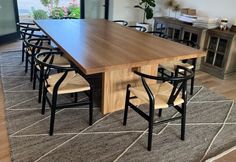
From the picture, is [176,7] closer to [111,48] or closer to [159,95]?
[111,48]

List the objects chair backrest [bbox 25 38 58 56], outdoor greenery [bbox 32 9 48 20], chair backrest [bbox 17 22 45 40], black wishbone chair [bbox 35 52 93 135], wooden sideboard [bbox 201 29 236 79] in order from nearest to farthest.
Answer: black wishbone chair [bbox 35 52 93 135], chair backrest [bbox 25 38 58 56], chair backrest [bbox 17 22 45 40], wooden sideboard [bbox 201 29 236 79], outdoor greenery [bbox 32 9 48 20]

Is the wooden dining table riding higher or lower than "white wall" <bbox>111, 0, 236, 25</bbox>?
lower

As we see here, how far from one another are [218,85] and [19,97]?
8.89 ft

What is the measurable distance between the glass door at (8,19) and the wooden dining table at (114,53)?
7.48ft

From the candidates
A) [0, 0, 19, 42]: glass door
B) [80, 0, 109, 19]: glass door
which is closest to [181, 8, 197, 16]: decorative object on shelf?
[80, 0, 109, 19]: glass door

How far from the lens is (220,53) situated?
358 centimetres

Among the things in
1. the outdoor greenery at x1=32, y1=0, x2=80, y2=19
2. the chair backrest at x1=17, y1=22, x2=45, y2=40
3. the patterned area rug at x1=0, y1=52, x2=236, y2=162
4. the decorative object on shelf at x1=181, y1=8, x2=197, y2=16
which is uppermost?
the decorative object on shelf at x1=181, y1=8, x2=197, y2=16

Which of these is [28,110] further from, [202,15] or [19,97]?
[202,15]

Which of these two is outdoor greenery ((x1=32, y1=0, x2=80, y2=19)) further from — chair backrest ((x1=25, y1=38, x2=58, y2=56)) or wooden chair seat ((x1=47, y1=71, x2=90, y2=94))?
wooden chair seat ((x1=47, y1=71, x2=90, y2=94))

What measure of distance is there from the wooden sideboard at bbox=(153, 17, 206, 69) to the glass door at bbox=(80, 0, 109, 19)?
151cm

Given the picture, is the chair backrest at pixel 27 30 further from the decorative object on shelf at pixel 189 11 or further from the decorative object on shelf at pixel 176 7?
the decorative object on shelf at pixel 176 7

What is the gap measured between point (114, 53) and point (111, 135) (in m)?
0.76

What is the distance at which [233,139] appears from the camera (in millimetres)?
2170

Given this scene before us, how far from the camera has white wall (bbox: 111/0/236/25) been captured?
12.2 ft
